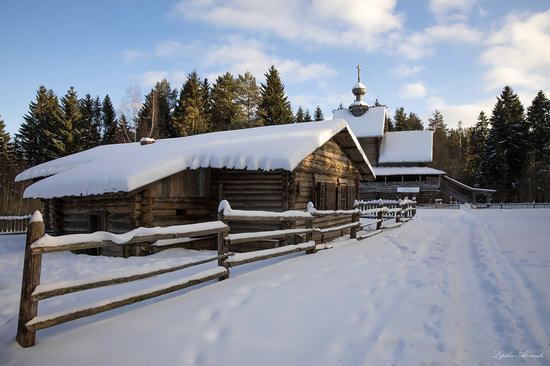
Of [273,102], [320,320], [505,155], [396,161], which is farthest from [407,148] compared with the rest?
[320,320]

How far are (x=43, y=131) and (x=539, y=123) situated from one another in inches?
2503

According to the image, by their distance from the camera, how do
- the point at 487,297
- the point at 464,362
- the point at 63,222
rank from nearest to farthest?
the point at 464,362 → the point at 487,297 → the point at 63,222

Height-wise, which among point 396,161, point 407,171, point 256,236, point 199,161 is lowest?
point 256,236

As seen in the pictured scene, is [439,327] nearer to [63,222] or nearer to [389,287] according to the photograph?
[389,287]

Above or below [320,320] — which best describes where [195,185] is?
above

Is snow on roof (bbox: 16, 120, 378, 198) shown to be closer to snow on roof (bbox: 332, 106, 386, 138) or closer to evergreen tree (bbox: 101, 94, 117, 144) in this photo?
snow on roof (bbox: 332, 106, 386, 138)

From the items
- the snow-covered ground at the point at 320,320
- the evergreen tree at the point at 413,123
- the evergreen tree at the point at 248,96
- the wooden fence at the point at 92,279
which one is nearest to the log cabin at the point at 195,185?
the snow-covered ground at the point at 320,320

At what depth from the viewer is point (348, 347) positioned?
11.8ft

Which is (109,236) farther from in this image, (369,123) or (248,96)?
(248,96)

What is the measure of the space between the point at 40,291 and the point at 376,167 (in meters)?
41.0

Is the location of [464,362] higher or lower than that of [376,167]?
lower

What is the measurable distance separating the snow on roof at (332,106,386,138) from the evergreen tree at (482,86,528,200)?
16.7 m

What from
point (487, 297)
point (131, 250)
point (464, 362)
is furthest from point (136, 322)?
point (131, 250)

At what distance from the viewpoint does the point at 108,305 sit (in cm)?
410
